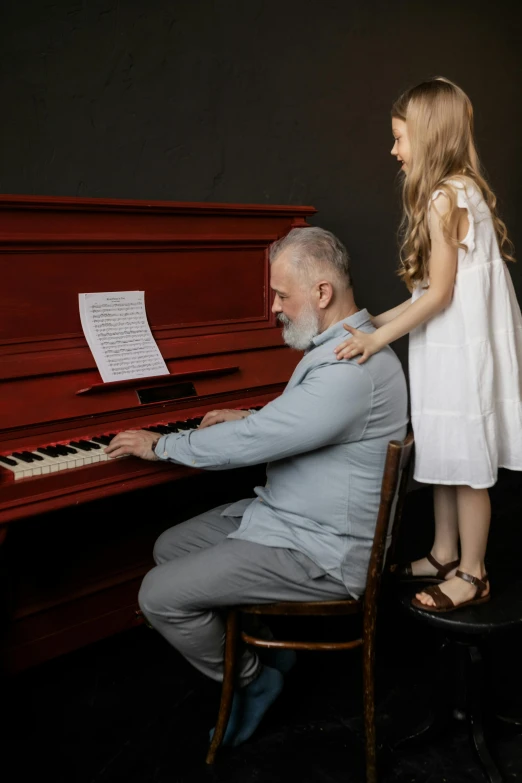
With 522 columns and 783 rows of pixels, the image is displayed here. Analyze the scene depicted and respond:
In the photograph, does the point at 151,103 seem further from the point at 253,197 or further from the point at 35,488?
the point at 35,488

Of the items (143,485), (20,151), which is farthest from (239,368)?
(20,151)

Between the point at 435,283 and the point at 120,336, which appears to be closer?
the point at 435,283

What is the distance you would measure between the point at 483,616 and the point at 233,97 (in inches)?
99.1

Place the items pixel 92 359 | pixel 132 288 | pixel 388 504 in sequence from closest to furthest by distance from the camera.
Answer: pixel 388 504, pixel 92 359, pixel 132 288

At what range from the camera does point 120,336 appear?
89.6 inches

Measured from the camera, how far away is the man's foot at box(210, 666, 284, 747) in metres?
2.05

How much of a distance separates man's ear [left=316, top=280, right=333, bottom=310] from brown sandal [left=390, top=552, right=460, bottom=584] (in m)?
0.77

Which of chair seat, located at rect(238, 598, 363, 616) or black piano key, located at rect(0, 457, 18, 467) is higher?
black piano key, located at rect(0, 457, 18, 467)

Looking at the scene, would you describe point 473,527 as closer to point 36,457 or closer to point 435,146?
point 435,146

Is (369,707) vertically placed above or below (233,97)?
below

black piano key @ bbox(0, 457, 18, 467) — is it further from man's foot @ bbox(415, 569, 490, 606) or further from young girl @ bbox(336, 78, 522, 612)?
man's foot @ bbox(415, 569, 490, 606)

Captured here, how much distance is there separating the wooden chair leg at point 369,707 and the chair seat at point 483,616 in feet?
0.49

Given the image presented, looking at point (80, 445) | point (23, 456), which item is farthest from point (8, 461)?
point (80, 445)

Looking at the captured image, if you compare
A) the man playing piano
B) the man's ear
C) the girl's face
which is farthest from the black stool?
the girl's face
